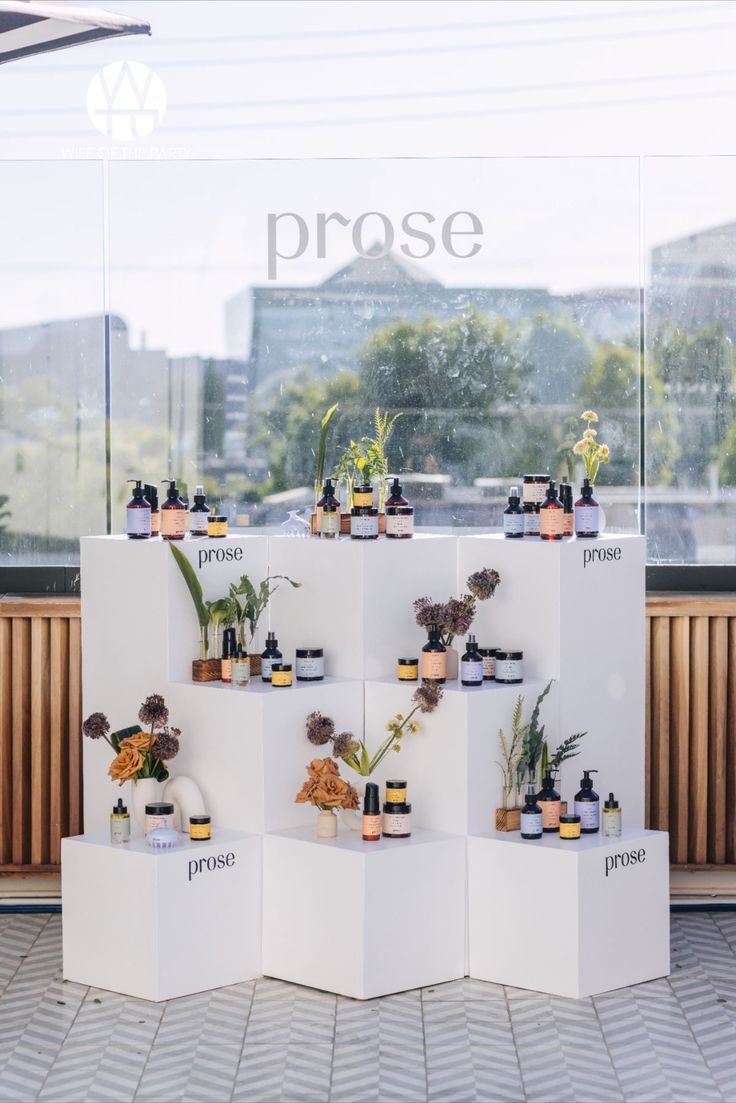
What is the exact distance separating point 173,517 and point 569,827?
4.70ft

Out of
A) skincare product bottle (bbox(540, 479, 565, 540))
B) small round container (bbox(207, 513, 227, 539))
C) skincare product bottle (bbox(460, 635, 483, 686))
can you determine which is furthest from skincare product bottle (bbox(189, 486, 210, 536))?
skincare product bottle (bbox(540, 479, 565, 540))

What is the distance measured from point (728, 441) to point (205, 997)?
2.71 m

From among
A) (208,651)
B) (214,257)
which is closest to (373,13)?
(214,257)

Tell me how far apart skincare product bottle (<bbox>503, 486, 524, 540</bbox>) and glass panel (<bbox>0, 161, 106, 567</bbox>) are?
1653mm

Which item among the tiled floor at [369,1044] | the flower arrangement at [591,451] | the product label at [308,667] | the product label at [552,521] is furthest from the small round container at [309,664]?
the flower arrangement at [591,451]

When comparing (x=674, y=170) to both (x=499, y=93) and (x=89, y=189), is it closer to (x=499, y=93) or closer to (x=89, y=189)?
(x=499, y=93)

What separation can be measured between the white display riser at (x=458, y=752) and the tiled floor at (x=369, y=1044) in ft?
1.55

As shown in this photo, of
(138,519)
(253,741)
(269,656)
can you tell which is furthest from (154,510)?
(253,741)

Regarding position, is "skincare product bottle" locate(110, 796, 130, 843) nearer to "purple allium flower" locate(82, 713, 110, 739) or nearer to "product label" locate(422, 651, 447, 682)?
"purple allium flower" locate(82, 713, 110, 739)

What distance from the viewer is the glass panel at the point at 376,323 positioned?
5.65 meters

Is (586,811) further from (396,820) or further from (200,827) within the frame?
(200,827)

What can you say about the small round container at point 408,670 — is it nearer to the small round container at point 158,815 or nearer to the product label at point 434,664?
the product label at point 434,664

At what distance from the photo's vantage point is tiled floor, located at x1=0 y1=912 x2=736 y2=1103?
3.74 metres

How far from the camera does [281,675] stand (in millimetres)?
4570
